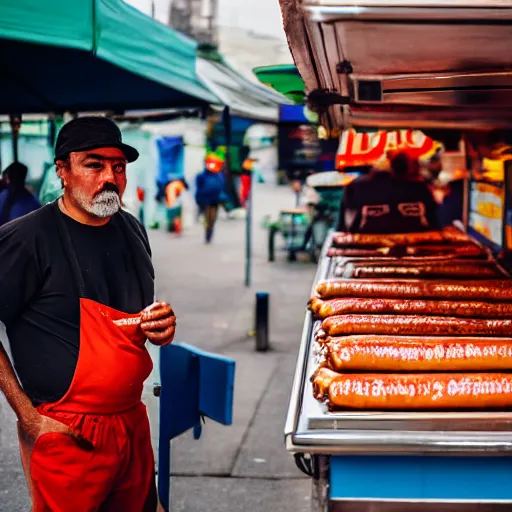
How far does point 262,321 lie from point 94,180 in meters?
5.34

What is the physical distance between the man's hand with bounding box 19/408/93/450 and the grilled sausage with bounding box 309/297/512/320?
4.03ft

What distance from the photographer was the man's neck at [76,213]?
113 inches

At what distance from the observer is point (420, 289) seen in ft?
11.4

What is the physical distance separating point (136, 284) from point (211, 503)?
201cm

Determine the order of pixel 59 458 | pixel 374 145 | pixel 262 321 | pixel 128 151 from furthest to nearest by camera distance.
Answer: pixel 374 145 < pixel 262 321 < pixel 128 151 < pixel 59 458

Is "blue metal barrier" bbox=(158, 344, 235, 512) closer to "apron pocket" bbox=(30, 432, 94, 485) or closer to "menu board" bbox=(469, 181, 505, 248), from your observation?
"apron pocket" bbox=(30, 432, 94, 485)

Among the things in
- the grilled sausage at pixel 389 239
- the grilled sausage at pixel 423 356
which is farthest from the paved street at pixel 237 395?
the grilled sausage at pixel 423 356

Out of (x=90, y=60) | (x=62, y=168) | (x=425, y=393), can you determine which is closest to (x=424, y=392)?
(x=425, y=393)

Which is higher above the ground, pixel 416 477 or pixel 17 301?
pixel 17 301

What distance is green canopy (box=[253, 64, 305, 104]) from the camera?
460cm

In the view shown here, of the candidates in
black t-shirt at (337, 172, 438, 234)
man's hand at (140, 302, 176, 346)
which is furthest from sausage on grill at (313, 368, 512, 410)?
black t-shirt at (337, 172, 438, 234)

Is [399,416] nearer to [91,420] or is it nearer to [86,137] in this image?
[91,420]

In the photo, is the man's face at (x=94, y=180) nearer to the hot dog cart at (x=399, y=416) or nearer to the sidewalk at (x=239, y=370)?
the hot dog cart at (x=399, y=416)

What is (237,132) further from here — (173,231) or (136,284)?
(173,231)
